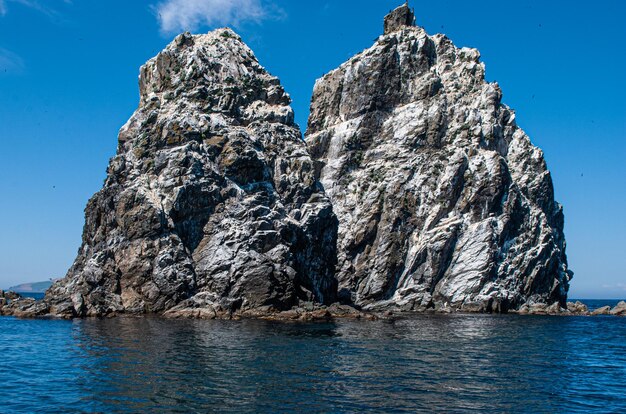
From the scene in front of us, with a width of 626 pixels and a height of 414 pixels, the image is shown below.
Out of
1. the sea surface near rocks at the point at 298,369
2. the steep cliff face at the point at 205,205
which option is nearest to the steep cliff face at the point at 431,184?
the steep cliff face at the point at 205,205

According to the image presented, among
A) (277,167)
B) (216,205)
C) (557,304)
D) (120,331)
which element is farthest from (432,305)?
(120,331)

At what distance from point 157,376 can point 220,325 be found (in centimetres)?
2847

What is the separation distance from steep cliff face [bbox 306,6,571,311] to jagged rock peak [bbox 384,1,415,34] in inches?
8.9

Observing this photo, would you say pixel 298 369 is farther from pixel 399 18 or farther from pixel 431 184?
pixel 399 18

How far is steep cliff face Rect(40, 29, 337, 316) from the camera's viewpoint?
7481cm

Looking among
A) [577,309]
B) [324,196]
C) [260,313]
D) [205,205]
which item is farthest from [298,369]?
[577,309]

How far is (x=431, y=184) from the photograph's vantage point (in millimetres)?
102938

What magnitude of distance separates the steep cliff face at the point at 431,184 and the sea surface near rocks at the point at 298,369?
32.8m

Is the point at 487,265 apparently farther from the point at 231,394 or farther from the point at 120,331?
the point at 231,394

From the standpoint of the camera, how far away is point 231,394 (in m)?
31.0

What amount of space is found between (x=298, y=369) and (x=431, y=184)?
69747 millimetres

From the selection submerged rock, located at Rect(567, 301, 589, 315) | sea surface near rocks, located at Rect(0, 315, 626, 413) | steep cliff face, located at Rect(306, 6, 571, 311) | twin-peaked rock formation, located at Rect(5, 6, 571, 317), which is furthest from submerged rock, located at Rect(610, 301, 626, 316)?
sea surface near rocks, located at Rect(0, 315, 626, 413)

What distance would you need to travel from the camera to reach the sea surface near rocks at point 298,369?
29.9m

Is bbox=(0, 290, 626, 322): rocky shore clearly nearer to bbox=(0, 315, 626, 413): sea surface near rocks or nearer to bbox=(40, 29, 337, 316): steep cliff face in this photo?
bbox=(40, 29, 337, 316): steep cliff face
